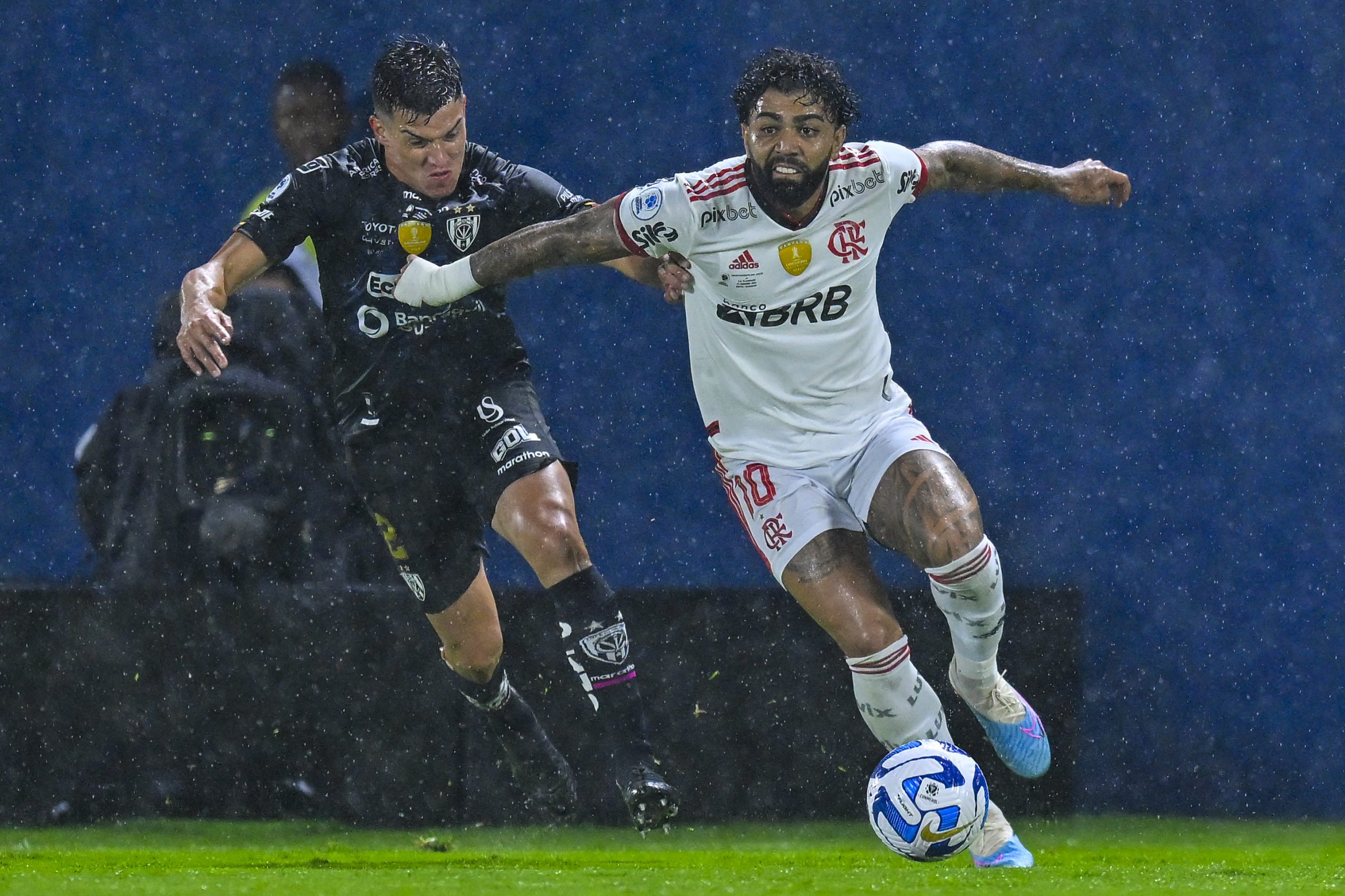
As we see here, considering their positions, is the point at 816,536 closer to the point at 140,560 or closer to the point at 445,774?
the point at 445,774

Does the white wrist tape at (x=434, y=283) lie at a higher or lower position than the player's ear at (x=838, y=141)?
lower

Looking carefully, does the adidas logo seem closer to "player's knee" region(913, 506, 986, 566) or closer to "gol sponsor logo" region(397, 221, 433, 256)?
"player's knee" region(913, 506, 986, 566)

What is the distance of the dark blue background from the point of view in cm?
704

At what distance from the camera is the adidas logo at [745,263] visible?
14.1 ft

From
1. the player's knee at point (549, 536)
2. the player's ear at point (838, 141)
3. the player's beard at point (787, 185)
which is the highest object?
the player's ear at point (838, 141)

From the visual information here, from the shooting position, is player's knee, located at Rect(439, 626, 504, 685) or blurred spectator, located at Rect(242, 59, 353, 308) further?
blurred spectator, located at Rect(242, 59, 353, 308)

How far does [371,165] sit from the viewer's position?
16.3ft

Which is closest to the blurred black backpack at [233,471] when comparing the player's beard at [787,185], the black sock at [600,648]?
the black sock at [600,648]

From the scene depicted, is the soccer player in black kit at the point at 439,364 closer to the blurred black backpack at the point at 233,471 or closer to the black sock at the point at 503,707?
the black sock at the point at 503,707

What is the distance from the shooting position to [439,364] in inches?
193

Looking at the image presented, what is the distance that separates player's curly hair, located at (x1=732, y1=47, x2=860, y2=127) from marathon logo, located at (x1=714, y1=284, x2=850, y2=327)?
1.43ft

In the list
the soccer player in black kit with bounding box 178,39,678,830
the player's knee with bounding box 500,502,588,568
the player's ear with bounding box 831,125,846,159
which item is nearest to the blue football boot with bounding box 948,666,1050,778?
the soccer player in black kit with bounding box 178,39,678,830

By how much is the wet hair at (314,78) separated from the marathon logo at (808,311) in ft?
10.9

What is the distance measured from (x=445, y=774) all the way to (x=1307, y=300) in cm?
409
